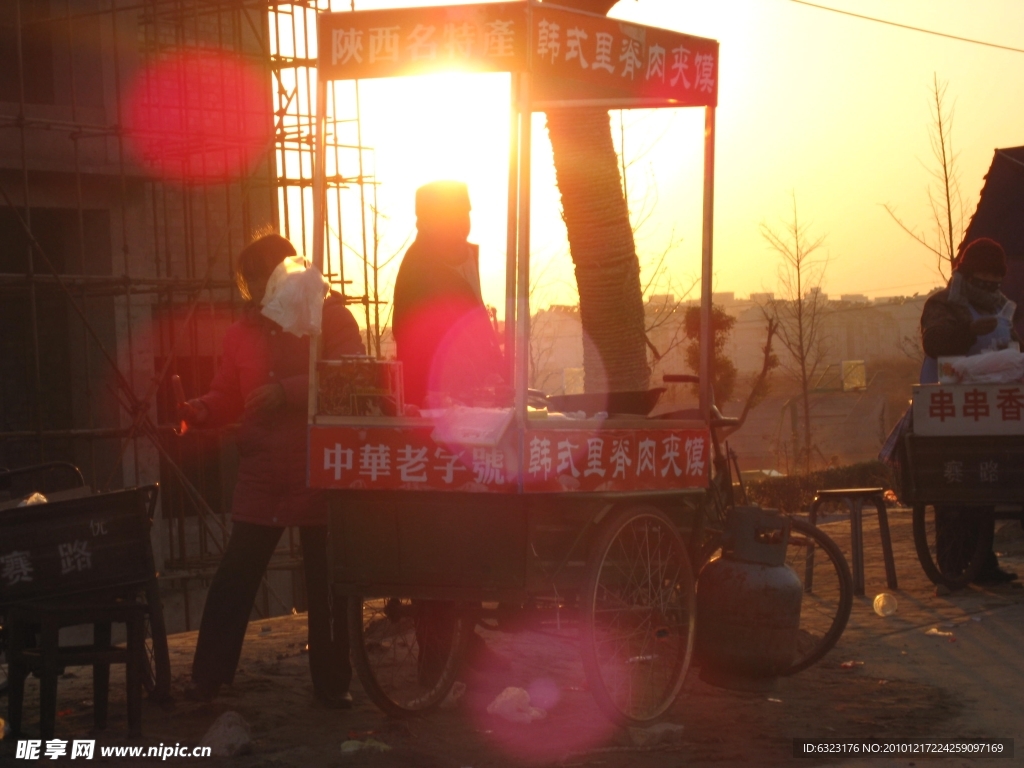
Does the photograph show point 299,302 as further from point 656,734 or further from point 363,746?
point 656,734

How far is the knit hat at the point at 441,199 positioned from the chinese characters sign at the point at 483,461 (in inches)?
36.3

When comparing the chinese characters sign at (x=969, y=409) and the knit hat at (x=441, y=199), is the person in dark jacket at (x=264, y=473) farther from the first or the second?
the chinese characters sign at (x=969, y=409)

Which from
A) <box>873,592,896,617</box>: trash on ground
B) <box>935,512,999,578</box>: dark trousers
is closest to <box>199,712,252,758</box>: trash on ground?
<box>873,592,896,617</box>: trash on ground

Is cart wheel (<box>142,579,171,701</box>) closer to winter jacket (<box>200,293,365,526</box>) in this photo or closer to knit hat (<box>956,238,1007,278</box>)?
winter jacket (<box>200,293,365,526</box>)

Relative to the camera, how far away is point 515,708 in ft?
17.1

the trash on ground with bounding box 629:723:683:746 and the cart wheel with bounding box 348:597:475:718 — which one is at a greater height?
the cart wheel with bounding box 348:597:475:718

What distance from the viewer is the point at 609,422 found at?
5.06 m

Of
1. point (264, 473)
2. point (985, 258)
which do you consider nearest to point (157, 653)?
point (264, 473)

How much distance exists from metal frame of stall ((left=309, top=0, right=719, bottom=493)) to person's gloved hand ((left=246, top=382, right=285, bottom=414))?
21cm

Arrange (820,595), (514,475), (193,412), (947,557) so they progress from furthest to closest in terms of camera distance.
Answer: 1. (947,557)
2. (820,595)
3. (193,412)
4. (514,475)

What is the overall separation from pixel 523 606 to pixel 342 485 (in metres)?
0.82

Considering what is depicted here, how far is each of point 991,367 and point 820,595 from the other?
8.65 feet

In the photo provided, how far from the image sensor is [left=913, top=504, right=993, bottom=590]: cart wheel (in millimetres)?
8305

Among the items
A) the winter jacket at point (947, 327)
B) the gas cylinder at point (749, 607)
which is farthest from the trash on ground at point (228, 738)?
the winter jacket at point (947, 327)
